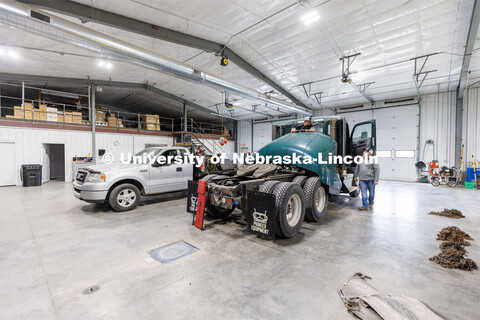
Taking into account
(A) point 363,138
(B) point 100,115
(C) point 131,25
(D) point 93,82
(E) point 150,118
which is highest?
(D) point 93,82

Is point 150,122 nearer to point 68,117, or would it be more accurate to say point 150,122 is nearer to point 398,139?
point 68,117

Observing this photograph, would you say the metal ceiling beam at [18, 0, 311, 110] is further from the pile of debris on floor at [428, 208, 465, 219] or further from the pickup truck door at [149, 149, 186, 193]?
the pile of debris on floor at [428, 208, 465, 219]

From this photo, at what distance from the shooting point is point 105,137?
1427cm

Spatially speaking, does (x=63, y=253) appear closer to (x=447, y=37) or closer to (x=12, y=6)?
(x=12, y=6)

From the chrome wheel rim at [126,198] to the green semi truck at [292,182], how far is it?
2.55 metres

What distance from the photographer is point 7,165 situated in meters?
11.1

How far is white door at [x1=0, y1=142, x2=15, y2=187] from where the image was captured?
10984 millimetres

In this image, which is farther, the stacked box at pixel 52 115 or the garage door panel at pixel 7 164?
the stacked box at pixel 52 115

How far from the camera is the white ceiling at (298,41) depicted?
259 inches

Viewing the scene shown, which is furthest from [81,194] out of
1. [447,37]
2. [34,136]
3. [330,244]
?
[447,37]

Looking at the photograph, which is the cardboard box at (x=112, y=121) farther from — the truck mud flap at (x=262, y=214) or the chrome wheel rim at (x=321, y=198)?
the chrome wheel rim at (x=321, y=198)

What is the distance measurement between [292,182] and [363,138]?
4.53 meters

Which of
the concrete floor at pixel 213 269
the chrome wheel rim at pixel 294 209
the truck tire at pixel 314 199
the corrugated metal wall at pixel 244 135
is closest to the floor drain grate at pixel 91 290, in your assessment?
the concrete floor at pixel 213 269

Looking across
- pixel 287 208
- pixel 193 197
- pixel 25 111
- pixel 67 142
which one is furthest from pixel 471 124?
pixel 25 111
